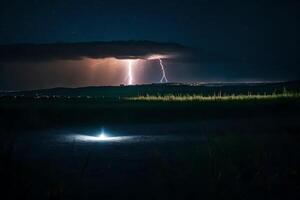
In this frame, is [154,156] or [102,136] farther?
[102,136]

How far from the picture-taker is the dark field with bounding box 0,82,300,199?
416 inches

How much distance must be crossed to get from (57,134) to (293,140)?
9196mm

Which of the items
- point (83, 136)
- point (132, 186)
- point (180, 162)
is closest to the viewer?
point (132, 186)

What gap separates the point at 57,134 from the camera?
22844 millimetres

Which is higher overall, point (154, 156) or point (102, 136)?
point (154, 156)

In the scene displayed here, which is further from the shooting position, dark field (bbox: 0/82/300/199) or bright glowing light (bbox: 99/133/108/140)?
bright glowing light (bbox: 99/133/108/140)

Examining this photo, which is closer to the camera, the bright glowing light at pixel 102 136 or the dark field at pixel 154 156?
the dark field at pixel 154 156

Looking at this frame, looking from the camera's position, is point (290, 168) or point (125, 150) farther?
point (125, 150)

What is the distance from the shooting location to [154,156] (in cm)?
1508

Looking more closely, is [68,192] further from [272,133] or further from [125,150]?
[272,133]

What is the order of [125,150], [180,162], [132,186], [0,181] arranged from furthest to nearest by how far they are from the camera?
1. [125,150]
2. [180,162]
3. [132,186]
4. [0,181]

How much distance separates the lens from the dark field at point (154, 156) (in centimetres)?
1055

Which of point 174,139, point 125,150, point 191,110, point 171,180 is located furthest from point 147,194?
point 191,110

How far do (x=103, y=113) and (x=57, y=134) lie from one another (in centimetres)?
898
